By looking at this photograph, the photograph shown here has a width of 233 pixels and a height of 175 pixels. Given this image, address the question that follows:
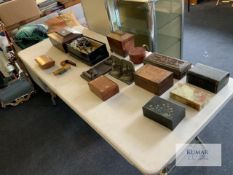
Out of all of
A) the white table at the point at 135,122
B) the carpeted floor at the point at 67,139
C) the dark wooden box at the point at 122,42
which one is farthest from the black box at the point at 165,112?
the carpeted floor at the point at 67,139

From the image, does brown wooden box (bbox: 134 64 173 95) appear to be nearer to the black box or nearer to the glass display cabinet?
the black box

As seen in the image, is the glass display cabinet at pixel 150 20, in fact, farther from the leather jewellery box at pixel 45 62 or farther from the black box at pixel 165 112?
the black box at pixel 165 112

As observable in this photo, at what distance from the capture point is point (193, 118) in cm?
86

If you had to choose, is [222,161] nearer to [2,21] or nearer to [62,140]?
[62,140]

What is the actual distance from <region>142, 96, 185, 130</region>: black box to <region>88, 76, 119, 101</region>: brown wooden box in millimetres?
214

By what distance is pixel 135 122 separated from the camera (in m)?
0.91

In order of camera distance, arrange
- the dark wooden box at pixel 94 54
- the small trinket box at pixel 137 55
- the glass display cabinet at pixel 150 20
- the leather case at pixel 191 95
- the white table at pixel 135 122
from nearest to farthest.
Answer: the white table at pixel 135 122, the leather case at pixel 191 95, the small trinket box at pixel 137 55, the dark wooden box at pixel 94 54, the glass display cabinet at pixel 150 20

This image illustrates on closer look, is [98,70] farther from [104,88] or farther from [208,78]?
[208,78]

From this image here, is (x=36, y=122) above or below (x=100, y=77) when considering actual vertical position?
below

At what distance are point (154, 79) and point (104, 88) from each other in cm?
24

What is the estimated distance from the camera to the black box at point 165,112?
83 cm

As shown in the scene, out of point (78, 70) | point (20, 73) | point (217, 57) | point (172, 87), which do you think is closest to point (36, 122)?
point (20, 73)

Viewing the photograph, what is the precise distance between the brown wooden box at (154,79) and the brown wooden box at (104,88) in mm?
122

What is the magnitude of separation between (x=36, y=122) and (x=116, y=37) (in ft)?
3.92
